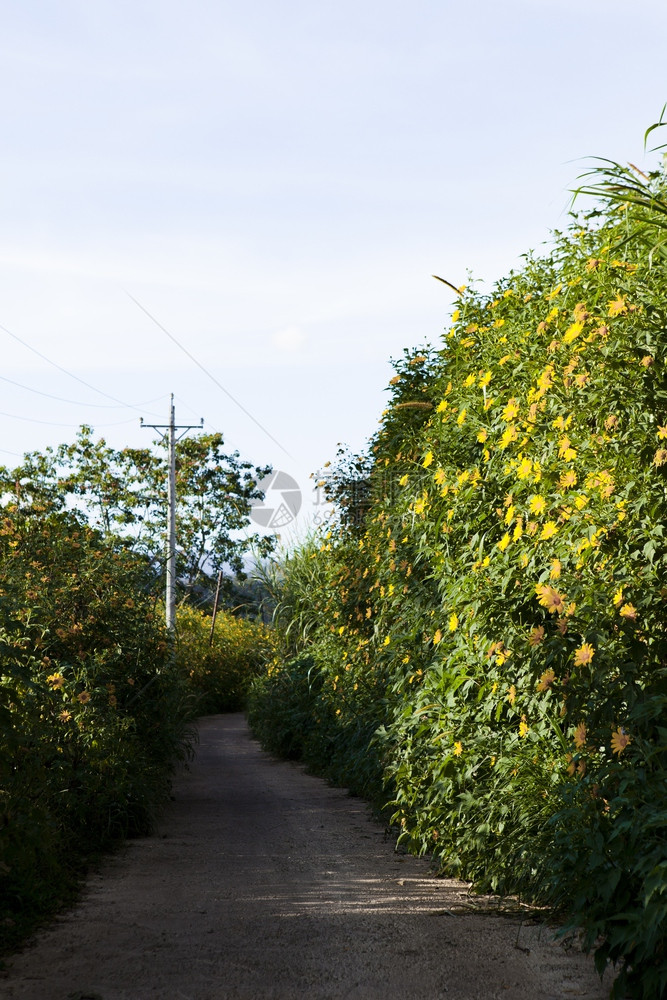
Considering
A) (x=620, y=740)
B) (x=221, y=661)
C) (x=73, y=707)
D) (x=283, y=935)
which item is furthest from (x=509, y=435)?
(x=221, y=661)

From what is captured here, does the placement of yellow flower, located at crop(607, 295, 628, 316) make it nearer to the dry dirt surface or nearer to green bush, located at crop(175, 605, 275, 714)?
the dry dirt surface

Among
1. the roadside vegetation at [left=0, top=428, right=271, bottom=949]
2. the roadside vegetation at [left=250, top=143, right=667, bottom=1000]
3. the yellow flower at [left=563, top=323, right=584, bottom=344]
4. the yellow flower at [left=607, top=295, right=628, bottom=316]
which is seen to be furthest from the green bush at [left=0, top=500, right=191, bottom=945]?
the yellow flower at [left=607, top=295, right=628, bottom=316]

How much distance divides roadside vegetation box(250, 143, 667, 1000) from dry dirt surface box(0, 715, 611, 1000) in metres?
0.31

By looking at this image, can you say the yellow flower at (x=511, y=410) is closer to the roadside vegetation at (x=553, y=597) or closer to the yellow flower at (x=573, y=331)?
the roadside vegetation at (x=553, y=597)

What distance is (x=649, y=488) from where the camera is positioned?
410cm

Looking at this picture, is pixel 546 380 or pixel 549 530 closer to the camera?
pixel 549 530

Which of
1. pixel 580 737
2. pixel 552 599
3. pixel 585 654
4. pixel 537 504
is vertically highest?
pixel 537 504

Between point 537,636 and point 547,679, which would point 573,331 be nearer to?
point 537,636

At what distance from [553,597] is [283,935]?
84.9 inches

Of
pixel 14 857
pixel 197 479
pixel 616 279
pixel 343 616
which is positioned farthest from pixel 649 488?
pixel 197 479

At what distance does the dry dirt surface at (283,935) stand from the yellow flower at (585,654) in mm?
1313

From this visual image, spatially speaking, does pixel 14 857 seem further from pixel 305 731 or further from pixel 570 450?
pixel 305 731

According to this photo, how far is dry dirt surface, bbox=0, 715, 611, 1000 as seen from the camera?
4.11 meters

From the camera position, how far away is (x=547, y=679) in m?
4.24
